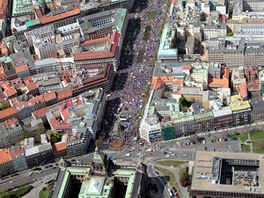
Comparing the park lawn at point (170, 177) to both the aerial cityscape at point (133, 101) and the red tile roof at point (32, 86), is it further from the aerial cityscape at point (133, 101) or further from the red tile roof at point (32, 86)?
the red tile roof at point (32, 86)

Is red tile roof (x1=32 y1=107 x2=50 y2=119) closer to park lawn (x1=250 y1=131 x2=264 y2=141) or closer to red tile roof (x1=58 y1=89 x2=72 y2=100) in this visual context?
red tile roof (x1=58 y1=89 x2=72 y2=100)

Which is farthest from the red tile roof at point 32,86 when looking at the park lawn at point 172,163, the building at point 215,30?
the building at point 215,30

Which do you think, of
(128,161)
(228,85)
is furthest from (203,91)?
(128,161)

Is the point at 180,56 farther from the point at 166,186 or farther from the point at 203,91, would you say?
the point at 166,186

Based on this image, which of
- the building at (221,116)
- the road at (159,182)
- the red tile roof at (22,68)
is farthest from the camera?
the red tile roof at (22,68)

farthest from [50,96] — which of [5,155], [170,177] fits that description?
[170,177]

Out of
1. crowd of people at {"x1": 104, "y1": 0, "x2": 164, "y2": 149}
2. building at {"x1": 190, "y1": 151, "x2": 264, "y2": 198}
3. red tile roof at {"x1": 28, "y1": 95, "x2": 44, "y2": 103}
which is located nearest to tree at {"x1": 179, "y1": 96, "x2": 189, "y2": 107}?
crowd of people at {"x1": 104, "y1": 0, "x2": 164, "y2": 149}
